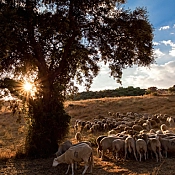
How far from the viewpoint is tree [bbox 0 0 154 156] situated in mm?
13148

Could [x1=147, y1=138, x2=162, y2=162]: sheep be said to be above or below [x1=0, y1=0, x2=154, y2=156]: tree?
below

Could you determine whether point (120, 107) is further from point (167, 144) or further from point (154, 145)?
point (154, 145)

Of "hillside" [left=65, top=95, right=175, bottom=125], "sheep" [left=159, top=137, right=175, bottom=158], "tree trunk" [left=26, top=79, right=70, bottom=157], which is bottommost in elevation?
"sheep" [left=159, top=137, right=175, bottom=158]

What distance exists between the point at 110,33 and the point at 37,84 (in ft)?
15.8

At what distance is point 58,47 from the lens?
579 inches

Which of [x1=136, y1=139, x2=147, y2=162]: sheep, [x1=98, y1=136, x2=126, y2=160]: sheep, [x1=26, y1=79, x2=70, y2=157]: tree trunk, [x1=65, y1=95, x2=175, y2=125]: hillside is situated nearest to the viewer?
[x1=136, y1=139, x2=147, y2=162]: sheep

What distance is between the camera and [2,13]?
11844 millimetres

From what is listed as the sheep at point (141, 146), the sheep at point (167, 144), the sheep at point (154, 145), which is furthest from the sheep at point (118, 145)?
the sheep at point (167, 144)

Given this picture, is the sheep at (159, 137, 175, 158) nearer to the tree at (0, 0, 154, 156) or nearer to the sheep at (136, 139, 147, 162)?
the sheep at (136, 139, 147, 162)

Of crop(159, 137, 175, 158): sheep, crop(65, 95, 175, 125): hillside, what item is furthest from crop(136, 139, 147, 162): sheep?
crop(65, 95, 175, 125): hillside

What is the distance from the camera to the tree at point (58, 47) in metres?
13.1

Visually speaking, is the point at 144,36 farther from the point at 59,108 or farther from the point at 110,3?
the point at 59,108

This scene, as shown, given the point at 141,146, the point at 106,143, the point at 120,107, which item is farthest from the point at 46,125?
the point at 120,107

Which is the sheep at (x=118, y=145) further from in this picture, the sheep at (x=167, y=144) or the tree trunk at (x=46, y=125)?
the tree trunk at (x=46, y=125)
